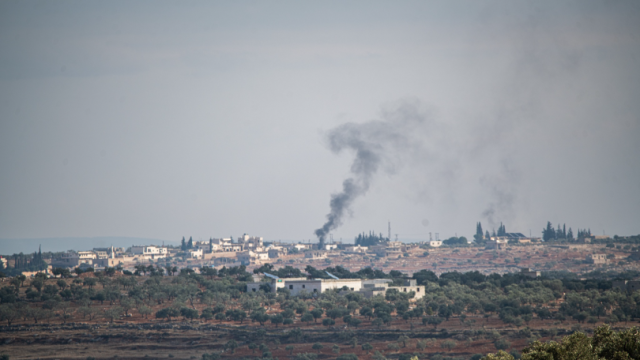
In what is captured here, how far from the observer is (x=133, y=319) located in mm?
90188

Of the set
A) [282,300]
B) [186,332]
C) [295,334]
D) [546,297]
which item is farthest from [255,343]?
Answer: [546,297]

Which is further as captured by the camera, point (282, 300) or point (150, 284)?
Result: point (150, 284)

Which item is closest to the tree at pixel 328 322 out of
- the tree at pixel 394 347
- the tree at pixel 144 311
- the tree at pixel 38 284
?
the tree at pixel 394 347

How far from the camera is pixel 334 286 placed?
338 feet

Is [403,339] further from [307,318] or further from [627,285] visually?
[627,285]

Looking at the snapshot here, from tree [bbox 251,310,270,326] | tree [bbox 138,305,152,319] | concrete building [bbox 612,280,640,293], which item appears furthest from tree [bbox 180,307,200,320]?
concrete building [bbox 612,280,640,293]

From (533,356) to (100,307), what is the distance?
254ft

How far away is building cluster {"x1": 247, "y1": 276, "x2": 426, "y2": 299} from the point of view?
327 ft

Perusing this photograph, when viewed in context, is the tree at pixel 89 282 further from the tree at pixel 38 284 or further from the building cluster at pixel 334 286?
the building cluster at pixel 334 286

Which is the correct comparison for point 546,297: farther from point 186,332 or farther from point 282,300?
point 186,332

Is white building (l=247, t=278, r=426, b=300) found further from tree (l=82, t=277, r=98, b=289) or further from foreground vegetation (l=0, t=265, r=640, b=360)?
tree (l=82, t=277, r=98, b=289)

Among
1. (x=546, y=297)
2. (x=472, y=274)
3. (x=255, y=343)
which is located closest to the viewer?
(x=255, y=343)

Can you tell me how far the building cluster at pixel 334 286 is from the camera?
327 feet

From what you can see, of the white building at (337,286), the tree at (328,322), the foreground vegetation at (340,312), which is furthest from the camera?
the white building at (337,286)
